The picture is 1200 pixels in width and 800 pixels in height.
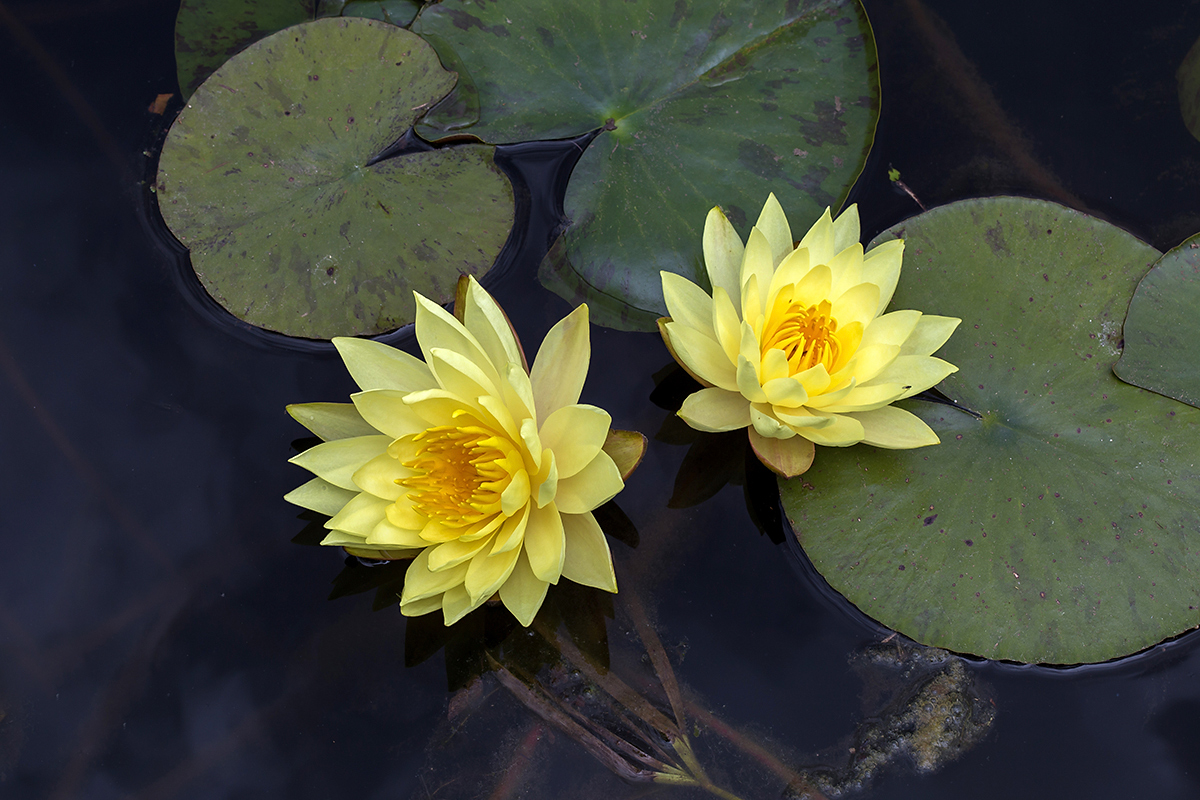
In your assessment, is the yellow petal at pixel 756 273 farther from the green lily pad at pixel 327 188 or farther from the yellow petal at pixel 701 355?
the green lily pad at pixel 327 188

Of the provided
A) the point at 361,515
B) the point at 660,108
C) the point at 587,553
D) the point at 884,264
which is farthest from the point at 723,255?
the point at 361,515

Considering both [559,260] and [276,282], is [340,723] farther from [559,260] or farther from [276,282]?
[559,260]

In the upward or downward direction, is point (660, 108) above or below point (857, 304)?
above

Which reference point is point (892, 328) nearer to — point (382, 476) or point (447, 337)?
point (447, 337)

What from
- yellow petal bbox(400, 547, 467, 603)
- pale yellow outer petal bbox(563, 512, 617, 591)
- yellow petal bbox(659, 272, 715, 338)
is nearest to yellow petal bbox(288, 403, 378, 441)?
yellow petal bbox(400, 547, 467, 603)

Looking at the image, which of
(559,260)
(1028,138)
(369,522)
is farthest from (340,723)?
(1028,138)

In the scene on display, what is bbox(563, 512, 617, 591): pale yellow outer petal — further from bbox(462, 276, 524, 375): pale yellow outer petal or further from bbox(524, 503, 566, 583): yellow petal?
bbox(462, 276, 524, 375): pale yellow outer petal
